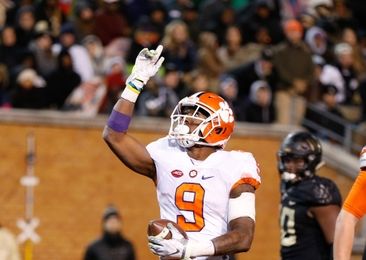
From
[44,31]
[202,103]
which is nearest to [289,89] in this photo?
[44,31]

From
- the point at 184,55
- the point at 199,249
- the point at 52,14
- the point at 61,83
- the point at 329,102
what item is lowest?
the point at 199,249

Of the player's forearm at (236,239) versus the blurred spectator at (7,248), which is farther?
the blurred spectator at (7,248)

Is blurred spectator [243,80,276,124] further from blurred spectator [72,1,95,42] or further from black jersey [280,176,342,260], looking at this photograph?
black jersey [280,176,342,260]

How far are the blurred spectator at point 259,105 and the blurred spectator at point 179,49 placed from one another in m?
0.94

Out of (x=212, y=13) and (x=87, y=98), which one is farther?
(x=212, y=13)

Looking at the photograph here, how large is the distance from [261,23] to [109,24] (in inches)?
88.9

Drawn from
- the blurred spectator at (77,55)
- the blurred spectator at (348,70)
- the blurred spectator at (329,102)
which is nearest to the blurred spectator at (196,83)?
the blurred spectator at (77,55)

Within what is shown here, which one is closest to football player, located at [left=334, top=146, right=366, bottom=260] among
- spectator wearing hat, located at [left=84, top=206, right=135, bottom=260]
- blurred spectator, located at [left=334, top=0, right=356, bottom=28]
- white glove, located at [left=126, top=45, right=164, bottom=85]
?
white glove, located at [left=126, top=45, right=164, bottom=85]

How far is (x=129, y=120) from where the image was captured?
653 cm

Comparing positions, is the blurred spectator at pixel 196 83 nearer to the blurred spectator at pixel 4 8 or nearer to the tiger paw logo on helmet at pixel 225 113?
the blurred spectator at pixel 4 8

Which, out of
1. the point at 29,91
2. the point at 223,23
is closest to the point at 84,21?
the point at 223,23

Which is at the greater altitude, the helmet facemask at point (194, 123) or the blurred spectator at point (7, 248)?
the helmet facemask at point (194, 123)

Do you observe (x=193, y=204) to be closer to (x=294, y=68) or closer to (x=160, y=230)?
(x=160, y=230)

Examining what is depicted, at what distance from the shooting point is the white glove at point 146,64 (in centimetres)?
657
